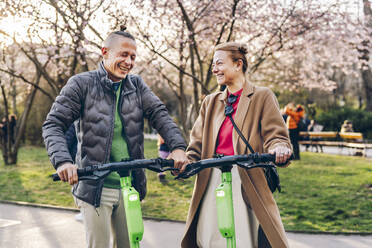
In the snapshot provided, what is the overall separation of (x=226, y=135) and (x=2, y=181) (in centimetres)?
973

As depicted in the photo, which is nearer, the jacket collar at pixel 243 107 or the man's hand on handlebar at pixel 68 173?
the man's hand on handlebar at pixel 68 173

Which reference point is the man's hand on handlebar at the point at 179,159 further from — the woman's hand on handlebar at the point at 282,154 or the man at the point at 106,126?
the woman's hand on handlebar at the point at 282,154

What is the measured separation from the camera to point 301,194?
846 cm

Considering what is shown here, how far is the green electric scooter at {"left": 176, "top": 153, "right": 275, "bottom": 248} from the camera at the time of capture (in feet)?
7.93

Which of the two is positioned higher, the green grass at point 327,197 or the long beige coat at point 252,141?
the long beige coat at point 252,141

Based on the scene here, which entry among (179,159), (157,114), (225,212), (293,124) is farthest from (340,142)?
(225,212)

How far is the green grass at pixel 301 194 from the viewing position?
6520 mm

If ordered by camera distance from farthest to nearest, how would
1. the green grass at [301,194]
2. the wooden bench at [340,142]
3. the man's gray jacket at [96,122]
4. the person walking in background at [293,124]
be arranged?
the wooden bench at [340,142]
the person walking in background at [293,124]
the green grass at [301,194]
the man's gray jacket at [96,122]

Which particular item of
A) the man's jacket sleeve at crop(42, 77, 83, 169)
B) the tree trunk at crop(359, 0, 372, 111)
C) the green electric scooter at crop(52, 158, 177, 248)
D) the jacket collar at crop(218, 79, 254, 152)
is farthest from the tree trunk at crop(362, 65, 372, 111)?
the green electric scooter at crop(52, 158, 177, 248)

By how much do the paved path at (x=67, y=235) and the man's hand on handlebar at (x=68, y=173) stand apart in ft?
9.70

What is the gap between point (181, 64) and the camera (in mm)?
11531

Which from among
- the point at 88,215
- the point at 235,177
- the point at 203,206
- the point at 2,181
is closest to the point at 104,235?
the point at 88,215

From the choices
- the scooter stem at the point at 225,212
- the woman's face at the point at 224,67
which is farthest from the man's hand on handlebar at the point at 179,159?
the woman's face at the point at 224,67

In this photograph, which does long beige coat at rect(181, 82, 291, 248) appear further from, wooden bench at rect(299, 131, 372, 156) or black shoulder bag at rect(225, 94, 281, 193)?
wooden bench at rect(299, 131, 372, 156)
